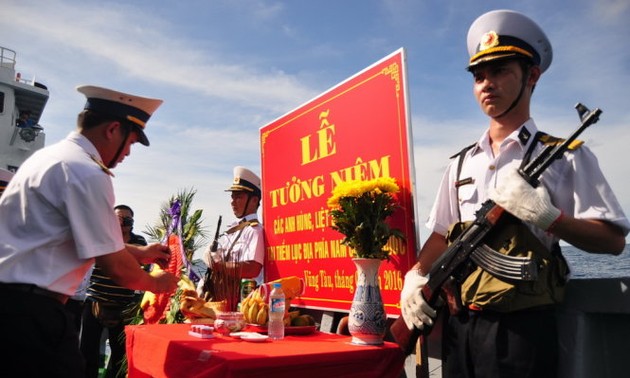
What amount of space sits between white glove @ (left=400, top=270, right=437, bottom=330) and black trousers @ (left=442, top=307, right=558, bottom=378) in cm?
21

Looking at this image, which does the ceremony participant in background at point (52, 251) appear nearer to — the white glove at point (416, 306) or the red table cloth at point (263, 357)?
the red table cloth at point (263, 357)

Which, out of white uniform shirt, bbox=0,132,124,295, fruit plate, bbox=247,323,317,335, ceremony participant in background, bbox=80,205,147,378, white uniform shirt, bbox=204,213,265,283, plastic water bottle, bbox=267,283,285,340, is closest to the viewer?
white uniform shirt, bbox=0,132,124,295

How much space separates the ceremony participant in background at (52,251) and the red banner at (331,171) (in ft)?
5.30

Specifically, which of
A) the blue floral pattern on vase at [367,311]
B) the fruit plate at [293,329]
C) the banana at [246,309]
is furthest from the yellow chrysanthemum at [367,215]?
the banana at [246,309]

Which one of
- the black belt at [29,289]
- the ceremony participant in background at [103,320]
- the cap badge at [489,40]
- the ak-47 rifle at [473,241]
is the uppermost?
the cap badge at [489,40]

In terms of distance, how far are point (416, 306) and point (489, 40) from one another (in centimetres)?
147

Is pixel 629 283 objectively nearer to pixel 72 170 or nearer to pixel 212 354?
pixel 212 354

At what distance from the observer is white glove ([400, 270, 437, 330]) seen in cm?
235

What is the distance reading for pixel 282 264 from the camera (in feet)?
14.3

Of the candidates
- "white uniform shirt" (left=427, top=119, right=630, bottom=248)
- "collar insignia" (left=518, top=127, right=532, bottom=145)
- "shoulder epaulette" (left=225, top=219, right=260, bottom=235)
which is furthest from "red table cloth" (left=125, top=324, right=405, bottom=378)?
"shoulder epaulette" (left=225, top=219, right=260, bottom=235)

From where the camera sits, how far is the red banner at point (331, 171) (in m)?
3.13

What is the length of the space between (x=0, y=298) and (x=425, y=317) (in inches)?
82.0

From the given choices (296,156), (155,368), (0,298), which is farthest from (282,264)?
(0,298)

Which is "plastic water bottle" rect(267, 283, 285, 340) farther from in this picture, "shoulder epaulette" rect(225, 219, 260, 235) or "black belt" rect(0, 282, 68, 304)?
"shoulder epaulette" rect(225, 219, 260, 235)
